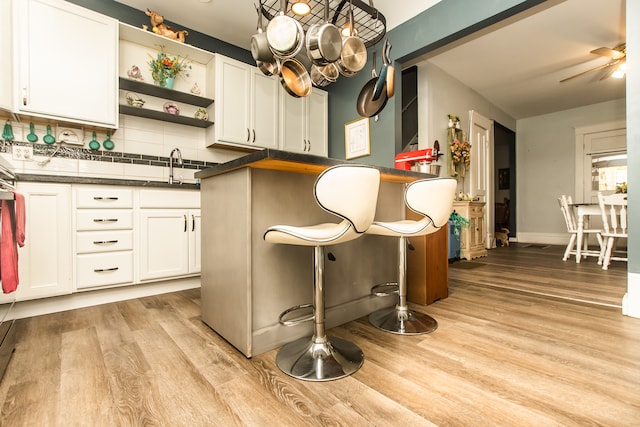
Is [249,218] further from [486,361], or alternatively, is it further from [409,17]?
[409,17]

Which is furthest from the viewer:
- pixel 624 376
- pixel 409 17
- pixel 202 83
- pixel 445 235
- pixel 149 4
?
pixel 202 83

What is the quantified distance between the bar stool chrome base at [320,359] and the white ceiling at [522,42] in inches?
121

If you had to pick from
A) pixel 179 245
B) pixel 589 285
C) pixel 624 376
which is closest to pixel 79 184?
pixel 179 245

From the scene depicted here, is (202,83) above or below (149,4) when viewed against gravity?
below

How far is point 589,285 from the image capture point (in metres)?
2.68

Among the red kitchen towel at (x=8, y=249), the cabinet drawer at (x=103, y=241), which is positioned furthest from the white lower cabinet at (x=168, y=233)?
the red kitchen towel at (x=8, y=249)

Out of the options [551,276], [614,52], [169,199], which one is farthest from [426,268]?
[614,52]

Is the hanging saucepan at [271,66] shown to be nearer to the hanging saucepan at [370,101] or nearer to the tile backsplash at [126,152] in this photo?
the hanging saucepan at [370,101]

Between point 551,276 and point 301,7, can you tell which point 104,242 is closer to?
point 301,7

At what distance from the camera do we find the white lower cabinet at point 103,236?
215cm

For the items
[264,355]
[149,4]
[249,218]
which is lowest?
[264,355]

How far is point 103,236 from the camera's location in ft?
7.34

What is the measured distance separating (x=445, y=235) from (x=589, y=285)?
5.28 ft

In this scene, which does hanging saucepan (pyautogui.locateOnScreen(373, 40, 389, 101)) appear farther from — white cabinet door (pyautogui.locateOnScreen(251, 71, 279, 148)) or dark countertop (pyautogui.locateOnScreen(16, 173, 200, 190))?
dark countertop (pyautogui.locateOnScreen(16, 173, 200, 190))
